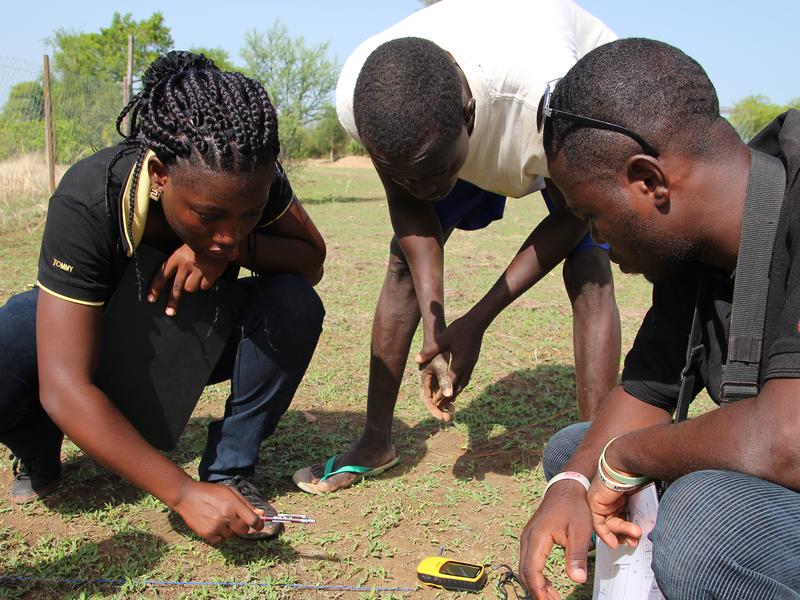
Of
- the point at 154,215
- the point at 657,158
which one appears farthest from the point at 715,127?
the point at 154,215

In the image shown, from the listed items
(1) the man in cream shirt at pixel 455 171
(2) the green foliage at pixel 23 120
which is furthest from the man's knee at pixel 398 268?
(2) the green foliage at pixel 23 120

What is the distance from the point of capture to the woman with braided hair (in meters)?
2.04

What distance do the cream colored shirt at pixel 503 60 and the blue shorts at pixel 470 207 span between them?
0.23 metres

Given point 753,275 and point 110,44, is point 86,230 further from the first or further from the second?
point 110,44

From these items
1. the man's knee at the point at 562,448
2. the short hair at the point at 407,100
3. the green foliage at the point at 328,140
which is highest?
the short hair at the point at 407,100

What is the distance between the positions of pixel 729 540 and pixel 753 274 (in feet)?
1.79

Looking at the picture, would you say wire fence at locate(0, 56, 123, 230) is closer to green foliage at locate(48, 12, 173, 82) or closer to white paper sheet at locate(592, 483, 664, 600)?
white paper sheet at locate(592, 483, 664, 600)

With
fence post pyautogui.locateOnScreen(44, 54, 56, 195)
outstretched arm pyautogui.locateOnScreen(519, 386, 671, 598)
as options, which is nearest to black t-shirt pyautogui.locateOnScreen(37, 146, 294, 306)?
outstretched arm pyautogui.locateOnScreen(519, 386, 671, 598)

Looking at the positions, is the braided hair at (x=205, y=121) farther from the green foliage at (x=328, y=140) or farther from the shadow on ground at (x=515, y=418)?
the green foliage at (x=328, y=140)

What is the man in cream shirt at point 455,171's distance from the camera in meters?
2.35

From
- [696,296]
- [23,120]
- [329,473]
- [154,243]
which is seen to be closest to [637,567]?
[696,296]

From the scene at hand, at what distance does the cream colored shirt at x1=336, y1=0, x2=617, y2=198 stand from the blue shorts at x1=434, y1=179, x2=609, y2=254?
232mm

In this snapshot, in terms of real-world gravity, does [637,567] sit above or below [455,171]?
below

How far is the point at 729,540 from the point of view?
1476 mm
